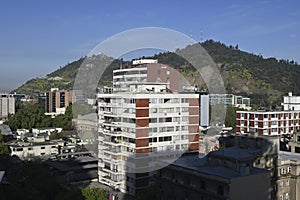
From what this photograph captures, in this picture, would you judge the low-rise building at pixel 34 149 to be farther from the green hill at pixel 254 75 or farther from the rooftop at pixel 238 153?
the green hill at pixel 254 75

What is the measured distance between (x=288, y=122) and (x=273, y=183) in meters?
10.1

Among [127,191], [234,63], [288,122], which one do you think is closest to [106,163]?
[127,191]

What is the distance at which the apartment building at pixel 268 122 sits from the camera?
53.1 ft

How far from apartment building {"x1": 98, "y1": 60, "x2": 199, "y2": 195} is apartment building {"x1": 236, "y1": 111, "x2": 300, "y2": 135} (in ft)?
21.3

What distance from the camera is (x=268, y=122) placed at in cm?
1627

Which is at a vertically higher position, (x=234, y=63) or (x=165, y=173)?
(x=234, y=63)

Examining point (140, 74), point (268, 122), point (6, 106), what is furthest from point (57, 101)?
point (140, 74)

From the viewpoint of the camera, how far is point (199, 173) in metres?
6.63

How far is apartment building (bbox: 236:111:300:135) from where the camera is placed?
16.2 m

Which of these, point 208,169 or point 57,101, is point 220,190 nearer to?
point 208,169

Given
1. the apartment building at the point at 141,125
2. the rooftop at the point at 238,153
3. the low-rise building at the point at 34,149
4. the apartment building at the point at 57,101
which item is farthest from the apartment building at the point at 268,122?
the apartment building at the point at 57,101

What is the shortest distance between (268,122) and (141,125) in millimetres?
8887

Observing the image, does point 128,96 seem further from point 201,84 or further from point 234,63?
point 234,63

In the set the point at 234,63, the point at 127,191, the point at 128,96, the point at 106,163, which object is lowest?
the point at 127,191
